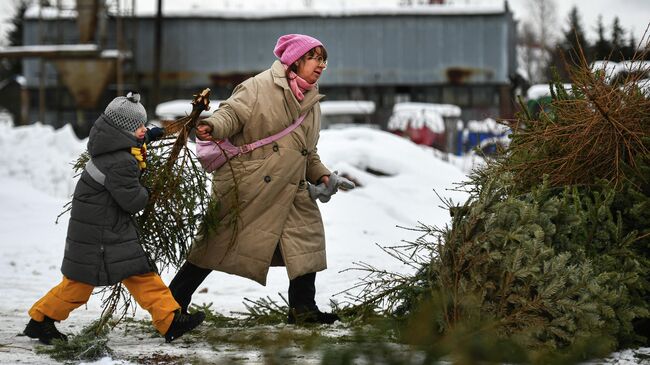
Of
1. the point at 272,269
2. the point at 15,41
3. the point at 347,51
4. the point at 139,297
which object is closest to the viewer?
the point at 139,297

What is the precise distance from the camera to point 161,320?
4.65 meters

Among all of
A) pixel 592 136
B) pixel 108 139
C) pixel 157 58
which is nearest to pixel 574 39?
pixel 592 136

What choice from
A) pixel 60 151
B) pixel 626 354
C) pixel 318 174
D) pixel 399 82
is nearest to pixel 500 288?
pixel 626 354

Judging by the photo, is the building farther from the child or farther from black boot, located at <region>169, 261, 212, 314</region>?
the child

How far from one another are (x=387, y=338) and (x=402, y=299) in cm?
273

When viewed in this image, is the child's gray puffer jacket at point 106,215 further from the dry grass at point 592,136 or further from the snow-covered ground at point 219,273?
the dry grass at point 592,136

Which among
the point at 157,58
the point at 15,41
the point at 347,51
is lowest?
the point at 157,58

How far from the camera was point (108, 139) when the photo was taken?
455cm

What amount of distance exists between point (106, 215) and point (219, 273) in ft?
11.9

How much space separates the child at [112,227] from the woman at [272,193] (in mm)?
534

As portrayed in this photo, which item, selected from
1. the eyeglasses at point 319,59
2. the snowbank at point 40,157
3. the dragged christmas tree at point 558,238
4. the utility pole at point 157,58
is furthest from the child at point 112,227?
the utility pole at point 157,58

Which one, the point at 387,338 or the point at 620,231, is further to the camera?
the point at 620,231

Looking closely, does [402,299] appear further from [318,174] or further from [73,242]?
[73,242]

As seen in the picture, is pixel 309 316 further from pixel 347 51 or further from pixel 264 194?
pixel 347 51
